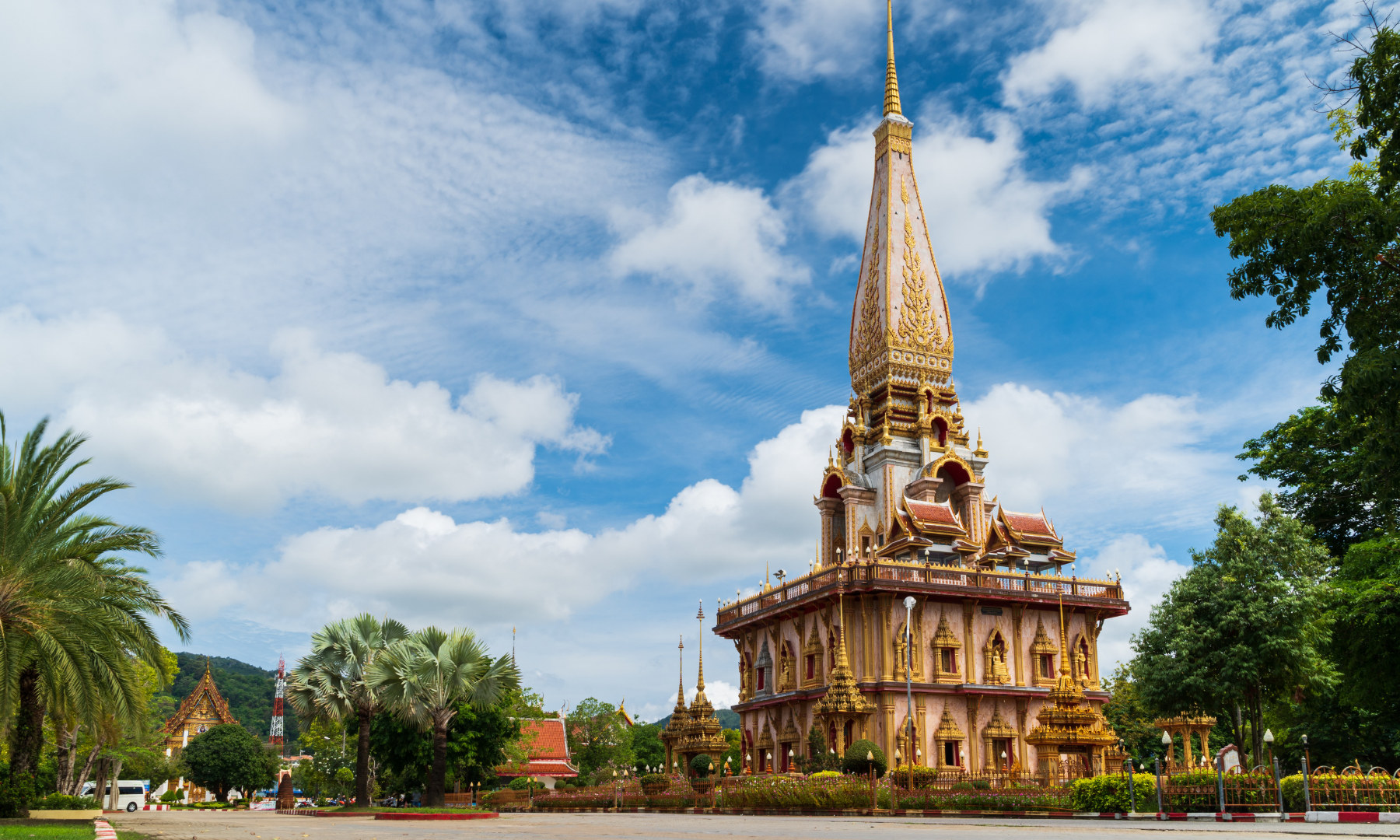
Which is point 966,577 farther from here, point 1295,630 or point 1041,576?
point 1295,630

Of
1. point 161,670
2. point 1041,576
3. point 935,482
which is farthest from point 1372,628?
point 161,670

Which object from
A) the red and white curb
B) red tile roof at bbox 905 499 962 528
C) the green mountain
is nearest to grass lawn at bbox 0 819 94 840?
the red and white curb

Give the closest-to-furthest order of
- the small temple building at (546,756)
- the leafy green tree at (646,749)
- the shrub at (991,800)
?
1. the shrub at (991,800)
2. the small temple building at (546,756)
3. the leafy green tree at (646,749)

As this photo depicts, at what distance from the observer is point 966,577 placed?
1670 inches

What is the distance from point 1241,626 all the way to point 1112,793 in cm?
1439

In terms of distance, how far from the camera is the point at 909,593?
4097cm

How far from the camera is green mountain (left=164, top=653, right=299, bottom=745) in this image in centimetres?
13712

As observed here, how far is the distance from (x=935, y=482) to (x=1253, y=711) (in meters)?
16.1

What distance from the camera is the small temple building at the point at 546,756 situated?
6788 cm

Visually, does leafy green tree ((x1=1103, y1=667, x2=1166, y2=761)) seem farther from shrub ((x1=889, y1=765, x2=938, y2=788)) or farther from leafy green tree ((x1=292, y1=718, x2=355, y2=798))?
leafy green tree ((x1=292, y1=718, x2=355, y2=798))

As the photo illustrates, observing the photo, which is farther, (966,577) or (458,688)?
(966,577)

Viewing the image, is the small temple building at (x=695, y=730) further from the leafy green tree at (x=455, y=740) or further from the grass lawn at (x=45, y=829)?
the grass lawn at (x=45, y=829)

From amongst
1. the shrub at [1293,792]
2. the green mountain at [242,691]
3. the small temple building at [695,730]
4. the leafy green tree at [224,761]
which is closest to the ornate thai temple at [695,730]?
the small temple building at [695,730]

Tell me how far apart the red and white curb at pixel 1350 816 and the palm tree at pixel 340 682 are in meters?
30.2
